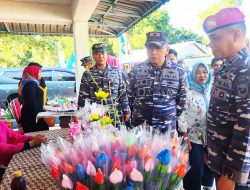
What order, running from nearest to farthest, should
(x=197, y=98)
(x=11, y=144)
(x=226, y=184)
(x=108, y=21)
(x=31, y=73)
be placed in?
(x=226, y=184)
(x=11, y=144)
(x=197, y=98)
(x=31, y=73)
(x=108, y=21)

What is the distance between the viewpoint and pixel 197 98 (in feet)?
7.84

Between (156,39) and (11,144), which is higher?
(156,39)

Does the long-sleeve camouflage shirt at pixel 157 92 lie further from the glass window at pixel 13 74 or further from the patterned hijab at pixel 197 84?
the glass window at pixel 13 74

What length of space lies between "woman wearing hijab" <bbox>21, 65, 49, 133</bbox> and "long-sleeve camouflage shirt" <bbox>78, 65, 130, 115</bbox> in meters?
0.67

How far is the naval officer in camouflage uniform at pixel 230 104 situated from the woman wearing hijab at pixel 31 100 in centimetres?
238

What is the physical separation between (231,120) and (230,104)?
77 millimetres

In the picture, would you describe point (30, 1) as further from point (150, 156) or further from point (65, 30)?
point (150, 156)

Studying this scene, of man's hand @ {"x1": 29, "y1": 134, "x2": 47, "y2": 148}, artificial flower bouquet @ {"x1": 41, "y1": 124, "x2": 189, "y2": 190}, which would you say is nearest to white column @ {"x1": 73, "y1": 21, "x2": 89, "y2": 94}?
man's hand @ {"x1": 29, "y1": 134, "x2": 47, "y2": 148}

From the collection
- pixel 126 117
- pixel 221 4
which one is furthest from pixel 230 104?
pixel 221 4

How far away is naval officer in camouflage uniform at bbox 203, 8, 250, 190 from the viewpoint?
112 cm

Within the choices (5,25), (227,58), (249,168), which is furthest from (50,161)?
(5,25)

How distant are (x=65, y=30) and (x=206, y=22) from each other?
6.47 m

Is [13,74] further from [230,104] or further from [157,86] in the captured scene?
[230,104]

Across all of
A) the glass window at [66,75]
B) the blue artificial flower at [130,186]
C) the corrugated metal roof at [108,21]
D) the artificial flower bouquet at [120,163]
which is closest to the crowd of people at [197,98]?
the artificial flower bouquet at [120,163]
